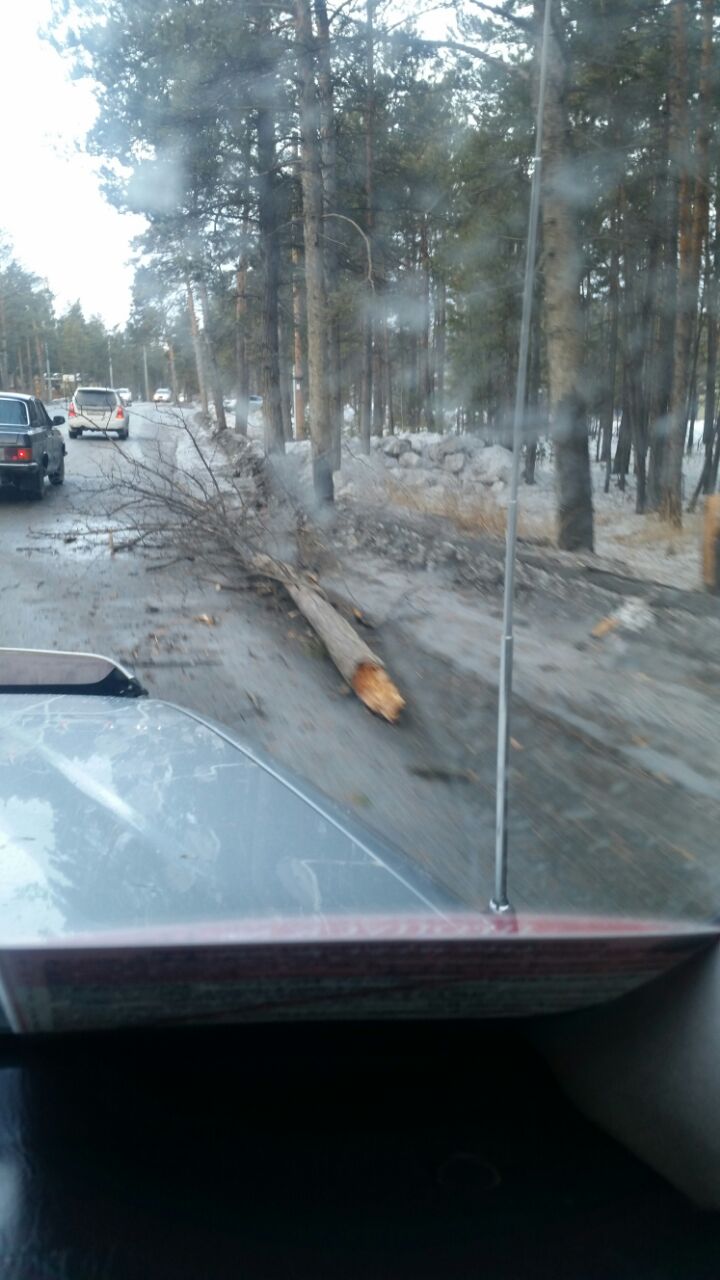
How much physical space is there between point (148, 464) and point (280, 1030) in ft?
33.6

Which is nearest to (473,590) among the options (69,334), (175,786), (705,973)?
(175,786)

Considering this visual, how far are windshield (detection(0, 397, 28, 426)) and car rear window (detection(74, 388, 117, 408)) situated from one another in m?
12.6

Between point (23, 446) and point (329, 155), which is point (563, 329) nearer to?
point (329, 155)

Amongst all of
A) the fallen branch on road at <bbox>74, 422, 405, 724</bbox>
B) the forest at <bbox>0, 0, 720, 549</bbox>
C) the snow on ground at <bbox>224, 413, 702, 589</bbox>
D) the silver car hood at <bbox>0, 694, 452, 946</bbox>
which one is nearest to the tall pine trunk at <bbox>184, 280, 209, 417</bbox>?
the snow on ground at <bbox>224, 413, 702, 589</bbox>

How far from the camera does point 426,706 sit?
7.34m

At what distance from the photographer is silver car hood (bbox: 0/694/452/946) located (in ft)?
8.01

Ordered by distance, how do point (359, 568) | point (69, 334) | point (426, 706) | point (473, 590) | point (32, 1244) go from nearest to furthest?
point (32, 1244)
point (426, 706)
point (473, 590)
point (359, 568)
point (69, 334)

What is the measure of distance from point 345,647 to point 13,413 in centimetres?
1168

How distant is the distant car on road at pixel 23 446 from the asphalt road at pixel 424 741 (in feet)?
20.8

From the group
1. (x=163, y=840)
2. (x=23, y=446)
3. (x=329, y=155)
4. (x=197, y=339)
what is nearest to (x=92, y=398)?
(x=197, y=339)

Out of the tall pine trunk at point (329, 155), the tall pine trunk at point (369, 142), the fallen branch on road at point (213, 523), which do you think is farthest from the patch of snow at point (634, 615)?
the tall pine trunk at point (329, 155)

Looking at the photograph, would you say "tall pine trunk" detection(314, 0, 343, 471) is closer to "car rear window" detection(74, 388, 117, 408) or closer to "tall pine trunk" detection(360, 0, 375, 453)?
"tall pine trunk" detection(360, 0, 375, 453)

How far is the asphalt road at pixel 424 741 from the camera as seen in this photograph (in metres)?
5.19

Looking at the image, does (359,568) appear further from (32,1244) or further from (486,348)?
(486,348)
